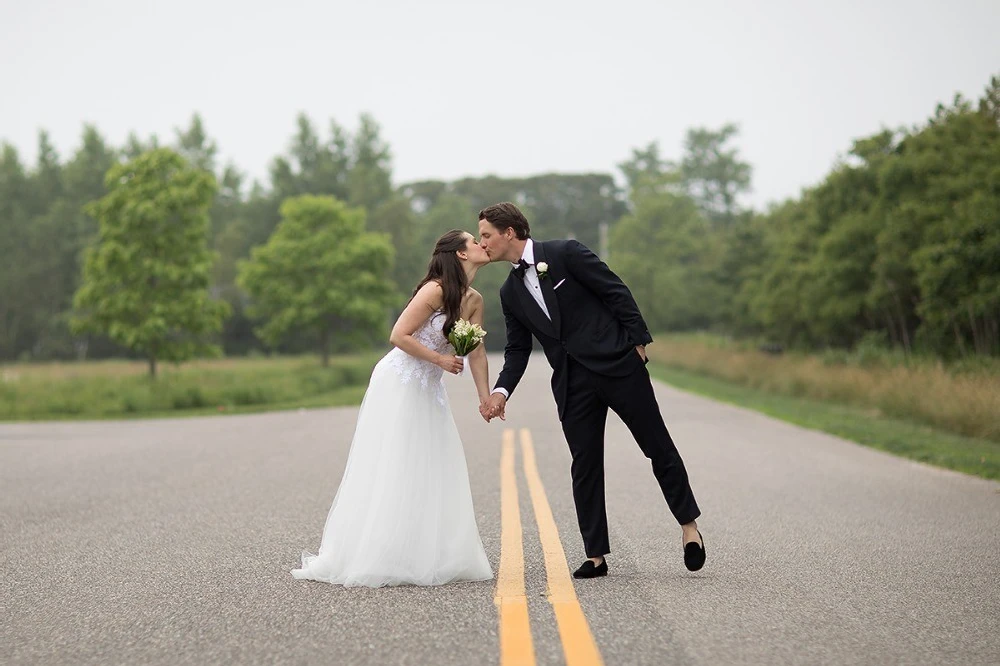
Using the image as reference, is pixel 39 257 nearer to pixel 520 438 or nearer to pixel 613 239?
pixel 613 239

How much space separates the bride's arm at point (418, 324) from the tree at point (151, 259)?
28.9 metres

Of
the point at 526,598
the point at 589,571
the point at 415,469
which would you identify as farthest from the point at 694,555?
the point at 415,469

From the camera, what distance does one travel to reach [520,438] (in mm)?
16031

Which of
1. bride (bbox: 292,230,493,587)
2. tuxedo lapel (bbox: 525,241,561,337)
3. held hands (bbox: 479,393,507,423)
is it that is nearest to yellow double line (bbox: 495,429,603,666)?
bride (bbox: 292,230,493,587)

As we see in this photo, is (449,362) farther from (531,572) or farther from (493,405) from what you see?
(531,572)

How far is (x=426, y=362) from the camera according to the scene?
6.50m

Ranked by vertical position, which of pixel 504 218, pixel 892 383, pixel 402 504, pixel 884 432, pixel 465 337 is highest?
pixel 504 218

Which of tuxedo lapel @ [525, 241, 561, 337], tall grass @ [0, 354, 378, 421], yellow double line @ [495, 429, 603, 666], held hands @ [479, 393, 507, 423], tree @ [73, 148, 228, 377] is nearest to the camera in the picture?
yellow double line @ [495, 429, 603, 666]

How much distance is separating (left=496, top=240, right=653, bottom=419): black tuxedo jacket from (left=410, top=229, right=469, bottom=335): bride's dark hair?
32 centimetres

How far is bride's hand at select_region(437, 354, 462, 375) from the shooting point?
6312mm

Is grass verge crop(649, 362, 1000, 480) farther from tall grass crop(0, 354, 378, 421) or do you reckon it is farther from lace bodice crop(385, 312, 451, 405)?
tall grass crop(0, 354, 378, 421)

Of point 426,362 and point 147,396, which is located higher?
point 426,362

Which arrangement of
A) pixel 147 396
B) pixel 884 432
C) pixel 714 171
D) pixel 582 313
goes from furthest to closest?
pixel 714 171
pixel 147 396
pixel 884 432
pixel 582 313

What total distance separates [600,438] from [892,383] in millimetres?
16922
